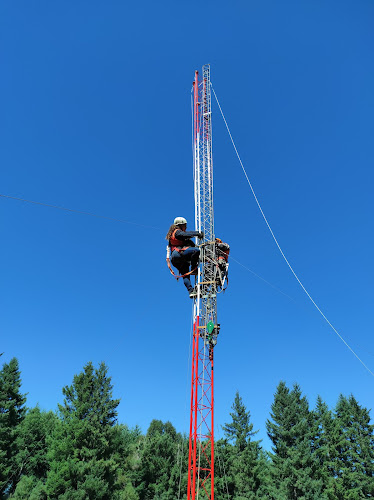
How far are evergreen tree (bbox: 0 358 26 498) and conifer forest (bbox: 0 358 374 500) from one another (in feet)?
0.25

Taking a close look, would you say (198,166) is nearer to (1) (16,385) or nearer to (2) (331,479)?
(1) (16,385)

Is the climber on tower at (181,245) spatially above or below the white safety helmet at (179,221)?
below

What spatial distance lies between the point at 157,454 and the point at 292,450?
512 inches

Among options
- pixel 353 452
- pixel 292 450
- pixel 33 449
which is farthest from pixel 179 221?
pixel 33 449

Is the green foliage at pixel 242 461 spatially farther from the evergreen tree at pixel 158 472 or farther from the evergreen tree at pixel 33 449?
the evergreen tree at pixel 33 449

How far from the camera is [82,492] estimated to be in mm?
24203

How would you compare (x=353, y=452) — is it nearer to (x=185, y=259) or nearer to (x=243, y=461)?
(x=243, y=461)

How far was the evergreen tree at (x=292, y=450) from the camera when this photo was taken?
A: 2948 cm

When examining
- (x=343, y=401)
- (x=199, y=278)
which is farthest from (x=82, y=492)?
(x=343, y=401)

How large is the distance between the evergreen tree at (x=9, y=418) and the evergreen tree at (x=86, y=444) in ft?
12.3

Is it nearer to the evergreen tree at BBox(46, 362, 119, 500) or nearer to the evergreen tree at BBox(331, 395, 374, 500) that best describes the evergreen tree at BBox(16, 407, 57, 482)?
the evergreen tree at BBox(46, 362, 119, 500)

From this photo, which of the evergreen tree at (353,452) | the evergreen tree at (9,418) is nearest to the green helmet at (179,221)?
the evergreen tree at (9,418)

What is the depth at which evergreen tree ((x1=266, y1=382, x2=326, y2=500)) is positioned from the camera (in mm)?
29484

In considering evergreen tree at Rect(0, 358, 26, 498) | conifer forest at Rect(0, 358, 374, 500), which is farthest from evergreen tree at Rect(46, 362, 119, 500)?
evergreen tree at Rect(0, 358, 26, 498)
